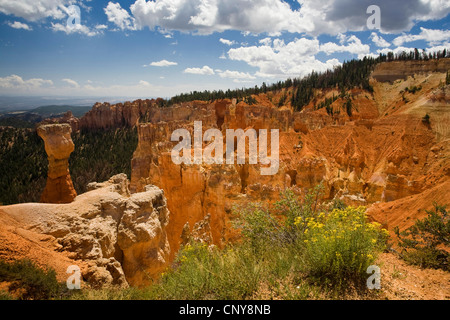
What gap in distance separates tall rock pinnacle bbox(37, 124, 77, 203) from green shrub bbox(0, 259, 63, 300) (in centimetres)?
1038

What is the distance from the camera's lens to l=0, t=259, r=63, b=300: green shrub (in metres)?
4.58

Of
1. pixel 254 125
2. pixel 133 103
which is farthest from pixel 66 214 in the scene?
pixel 133 103

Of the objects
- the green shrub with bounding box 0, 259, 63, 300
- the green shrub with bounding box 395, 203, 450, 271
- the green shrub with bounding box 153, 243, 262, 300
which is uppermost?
the green shrub with bounding box 0, 259, 63, 300

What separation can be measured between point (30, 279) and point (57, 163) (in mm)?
11187

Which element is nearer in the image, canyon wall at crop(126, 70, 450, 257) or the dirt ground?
the dirt ground

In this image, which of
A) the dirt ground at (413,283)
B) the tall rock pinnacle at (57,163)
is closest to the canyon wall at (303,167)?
the tall rock pinnacle at (57,163)

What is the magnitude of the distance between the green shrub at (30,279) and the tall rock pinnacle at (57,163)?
1038 cm

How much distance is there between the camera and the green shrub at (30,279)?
458 cm

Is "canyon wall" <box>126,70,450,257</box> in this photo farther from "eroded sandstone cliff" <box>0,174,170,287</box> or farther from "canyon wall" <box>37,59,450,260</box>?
"eroded sandstone cliff" <box>0,174,170,287</box>

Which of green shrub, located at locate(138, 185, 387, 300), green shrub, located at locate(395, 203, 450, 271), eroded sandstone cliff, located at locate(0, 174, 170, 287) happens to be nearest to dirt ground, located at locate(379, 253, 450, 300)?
green shrub, located at locate(395, 203, 450, 271)

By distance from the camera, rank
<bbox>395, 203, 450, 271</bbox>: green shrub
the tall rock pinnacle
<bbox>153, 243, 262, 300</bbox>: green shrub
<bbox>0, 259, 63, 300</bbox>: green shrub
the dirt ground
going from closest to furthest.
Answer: <bbox>0, 259, 63, 300</bbox>: green shrub
<bbox>153, 243, 262, 300</bbox>: green shrub
the dirt ground
<bbox>395, 203, 450, 271</bbox>: green shrub
the tall rock pinnacle

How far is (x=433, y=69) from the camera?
52.8 meters

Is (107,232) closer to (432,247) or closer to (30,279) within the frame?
(30,279)

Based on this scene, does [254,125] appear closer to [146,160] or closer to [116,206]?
[146,160]
